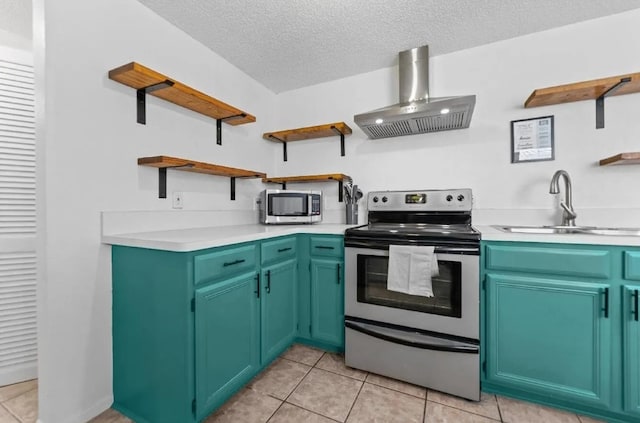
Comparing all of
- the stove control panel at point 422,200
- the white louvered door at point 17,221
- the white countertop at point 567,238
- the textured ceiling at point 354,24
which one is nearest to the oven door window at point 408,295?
the white countertop at point 567,238

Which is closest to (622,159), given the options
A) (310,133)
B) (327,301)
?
(327,301)

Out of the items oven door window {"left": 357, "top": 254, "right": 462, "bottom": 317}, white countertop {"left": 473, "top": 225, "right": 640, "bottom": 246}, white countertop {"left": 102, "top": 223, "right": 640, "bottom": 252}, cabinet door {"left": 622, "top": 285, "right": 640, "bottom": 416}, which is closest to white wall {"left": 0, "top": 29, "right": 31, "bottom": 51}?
white countertop {"left": 102, "top": 223, "right": 640, "bottom": 252}

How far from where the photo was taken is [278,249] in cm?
184

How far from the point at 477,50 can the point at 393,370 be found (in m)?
2.42

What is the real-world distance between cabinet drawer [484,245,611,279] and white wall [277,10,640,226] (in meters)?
0.70

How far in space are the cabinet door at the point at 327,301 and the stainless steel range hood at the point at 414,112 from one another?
1093 millimetres

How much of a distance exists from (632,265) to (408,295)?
1039 millimetres

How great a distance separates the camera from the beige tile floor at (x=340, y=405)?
1.39m

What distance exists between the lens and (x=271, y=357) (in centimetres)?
178

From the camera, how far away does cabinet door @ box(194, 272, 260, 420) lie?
1.28 m

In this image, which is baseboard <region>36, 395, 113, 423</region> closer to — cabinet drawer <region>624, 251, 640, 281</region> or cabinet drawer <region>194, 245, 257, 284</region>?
cabinet drawer <region>194, 245, 257, 284</region>

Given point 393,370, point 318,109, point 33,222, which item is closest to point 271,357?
point 393,370

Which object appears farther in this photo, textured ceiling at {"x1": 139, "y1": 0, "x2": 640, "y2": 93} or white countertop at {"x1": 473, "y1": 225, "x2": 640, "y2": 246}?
textured ceiling at {"x1": 139, "y1": 0, "x2": 640, "y2": 93}

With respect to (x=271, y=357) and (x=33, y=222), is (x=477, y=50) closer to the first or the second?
(x=271, y=357)
